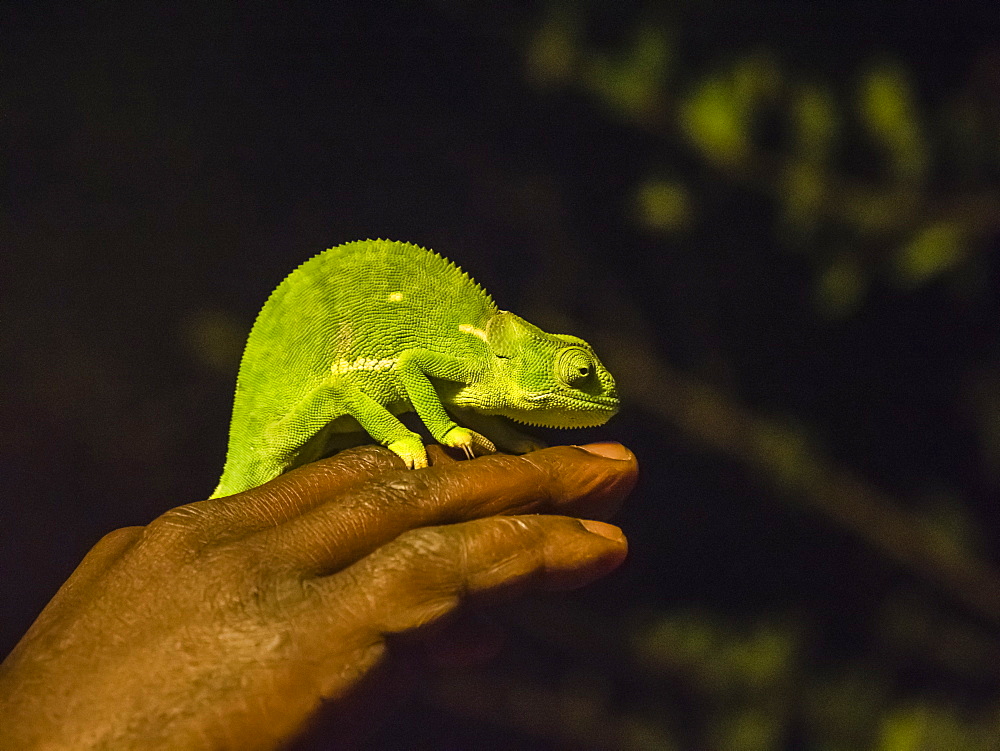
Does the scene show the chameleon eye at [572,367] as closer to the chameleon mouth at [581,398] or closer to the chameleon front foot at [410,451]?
the chameleon mouth at [581,398]

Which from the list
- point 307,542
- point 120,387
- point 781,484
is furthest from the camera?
point 781,484

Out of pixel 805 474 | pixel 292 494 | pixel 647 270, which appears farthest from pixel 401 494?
pixel 805 474

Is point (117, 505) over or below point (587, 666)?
below

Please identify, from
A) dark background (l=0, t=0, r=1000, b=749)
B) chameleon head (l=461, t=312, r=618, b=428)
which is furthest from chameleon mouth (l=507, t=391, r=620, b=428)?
dark background (l=0, t=0, r=1000, b=749)

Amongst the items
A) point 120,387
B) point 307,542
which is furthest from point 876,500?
point 120,387

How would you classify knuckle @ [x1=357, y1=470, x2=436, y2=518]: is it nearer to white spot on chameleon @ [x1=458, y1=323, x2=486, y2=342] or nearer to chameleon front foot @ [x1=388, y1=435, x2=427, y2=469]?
chameleon front foot @ [x1=388, y1=435, x2=427, y2=469]

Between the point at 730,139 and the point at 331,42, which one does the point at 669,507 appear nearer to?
the point at 730,139
